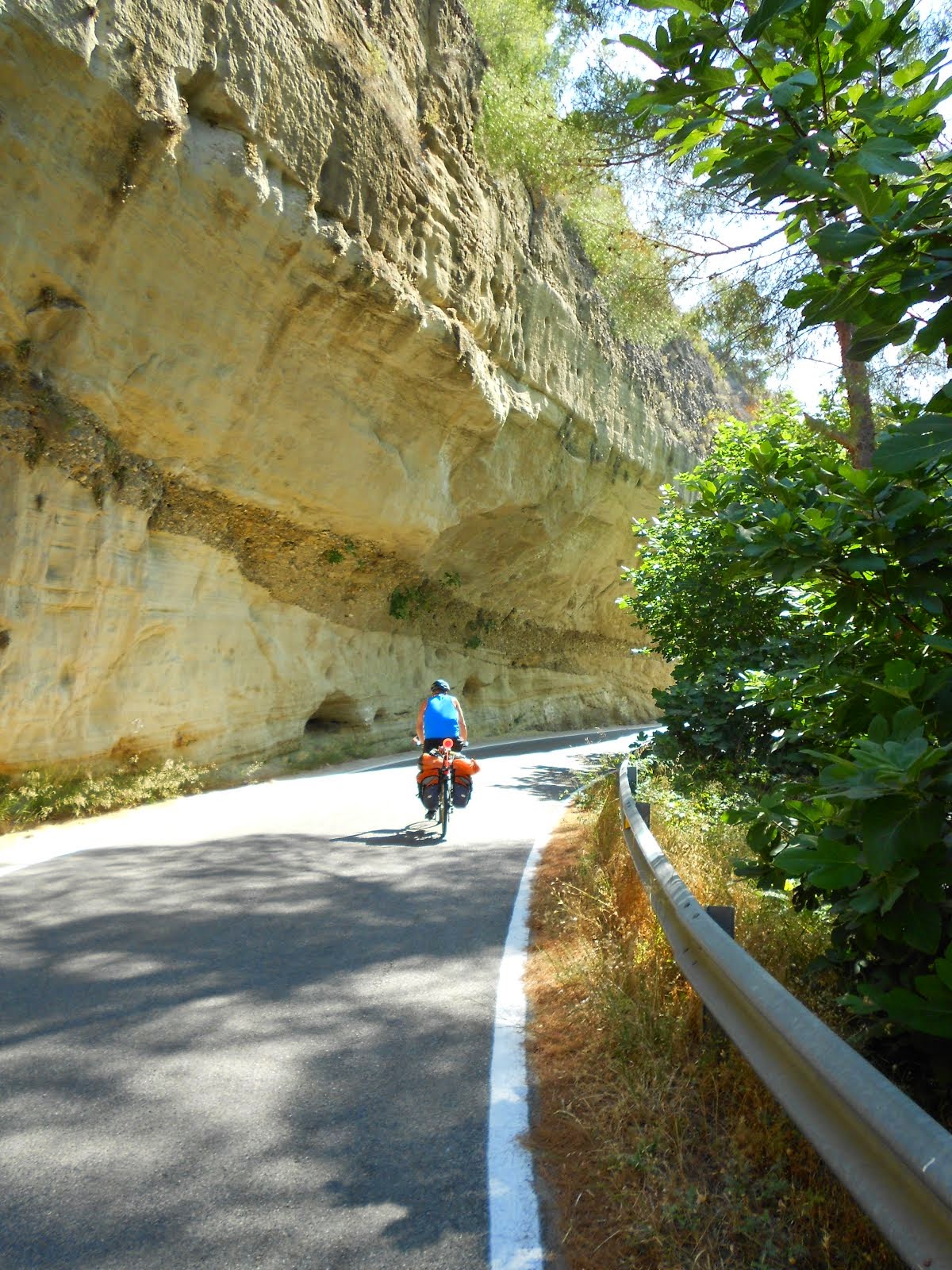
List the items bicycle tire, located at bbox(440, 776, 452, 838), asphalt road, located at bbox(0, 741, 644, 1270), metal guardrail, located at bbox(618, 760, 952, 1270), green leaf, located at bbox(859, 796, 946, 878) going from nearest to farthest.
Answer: metal guardrail, located at bbox(618, 760, 952, 1270) → green leaf, located at bbox(859, 796, 946, 878) → asphalt road, located at bbox(0, 741, 644, 1270) → bicycle tire, located at bbox(440, 776, 452, 838)

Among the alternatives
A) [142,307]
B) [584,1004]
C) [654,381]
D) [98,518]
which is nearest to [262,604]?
[98,518]

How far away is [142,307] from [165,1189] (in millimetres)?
10121

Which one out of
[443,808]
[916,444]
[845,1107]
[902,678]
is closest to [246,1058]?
[845,1107]

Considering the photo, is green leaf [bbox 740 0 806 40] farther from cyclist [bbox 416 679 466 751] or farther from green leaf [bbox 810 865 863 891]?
cyclist [bbox 416 679 466 751]

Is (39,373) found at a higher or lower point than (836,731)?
higher

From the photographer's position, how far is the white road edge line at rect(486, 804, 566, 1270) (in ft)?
8.10

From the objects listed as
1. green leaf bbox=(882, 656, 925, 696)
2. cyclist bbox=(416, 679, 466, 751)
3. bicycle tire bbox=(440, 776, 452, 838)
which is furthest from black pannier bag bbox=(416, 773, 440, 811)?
green leaf bbox=(882, 656, 925, 696)

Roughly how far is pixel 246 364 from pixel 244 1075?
1021cm

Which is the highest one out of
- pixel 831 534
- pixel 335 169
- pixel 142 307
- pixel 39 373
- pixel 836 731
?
pixel 335 169

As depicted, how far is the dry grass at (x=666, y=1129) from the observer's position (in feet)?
7.47

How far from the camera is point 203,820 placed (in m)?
9.27

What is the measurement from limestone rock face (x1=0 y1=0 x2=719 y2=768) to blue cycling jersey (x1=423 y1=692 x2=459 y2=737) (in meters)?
4.06

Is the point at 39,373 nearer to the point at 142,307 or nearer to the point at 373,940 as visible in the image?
the point at 142,307

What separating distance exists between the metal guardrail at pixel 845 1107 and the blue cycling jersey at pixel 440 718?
671 centimetres
